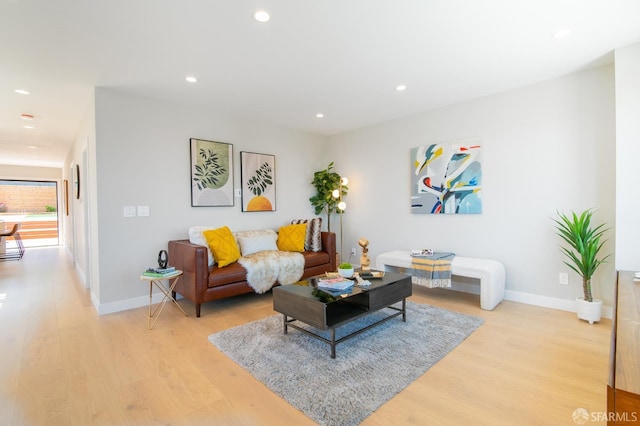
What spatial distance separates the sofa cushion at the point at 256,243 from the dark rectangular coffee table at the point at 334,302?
1.44m

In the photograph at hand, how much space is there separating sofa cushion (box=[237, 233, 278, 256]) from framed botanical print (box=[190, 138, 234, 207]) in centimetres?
62

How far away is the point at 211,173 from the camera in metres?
4.15

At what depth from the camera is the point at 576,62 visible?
113 inches

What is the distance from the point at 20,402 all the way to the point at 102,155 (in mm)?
2383

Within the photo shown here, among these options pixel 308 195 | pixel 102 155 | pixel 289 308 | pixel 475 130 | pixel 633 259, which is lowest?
pixel 289 308

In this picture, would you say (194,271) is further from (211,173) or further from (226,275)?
(211,173)

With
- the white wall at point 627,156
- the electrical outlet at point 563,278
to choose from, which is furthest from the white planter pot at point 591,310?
the white wall at point 627,156

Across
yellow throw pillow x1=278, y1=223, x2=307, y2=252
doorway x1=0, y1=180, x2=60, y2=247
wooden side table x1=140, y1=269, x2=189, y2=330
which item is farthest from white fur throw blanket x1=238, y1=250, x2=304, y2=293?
doorway x1=0, y1=180, x2=60, y2=247

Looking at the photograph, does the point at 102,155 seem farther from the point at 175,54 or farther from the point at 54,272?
the point at 54,272

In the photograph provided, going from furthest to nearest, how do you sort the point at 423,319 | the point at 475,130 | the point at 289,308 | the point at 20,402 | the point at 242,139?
the point at 242,139
the point at 475,130
the point at 423,319
the point at 289,308
the point at 20,402

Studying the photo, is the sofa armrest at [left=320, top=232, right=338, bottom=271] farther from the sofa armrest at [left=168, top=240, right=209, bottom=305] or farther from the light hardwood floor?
the sofa armrest at [left=168, top=240, right=209, bottom=305]

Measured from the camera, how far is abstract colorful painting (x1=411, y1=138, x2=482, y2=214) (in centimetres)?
379

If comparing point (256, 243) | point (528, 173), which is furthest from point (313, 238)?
point (528, 173)

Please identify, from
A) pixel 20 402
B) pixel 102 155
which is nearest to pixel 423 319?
pixel 20 402
